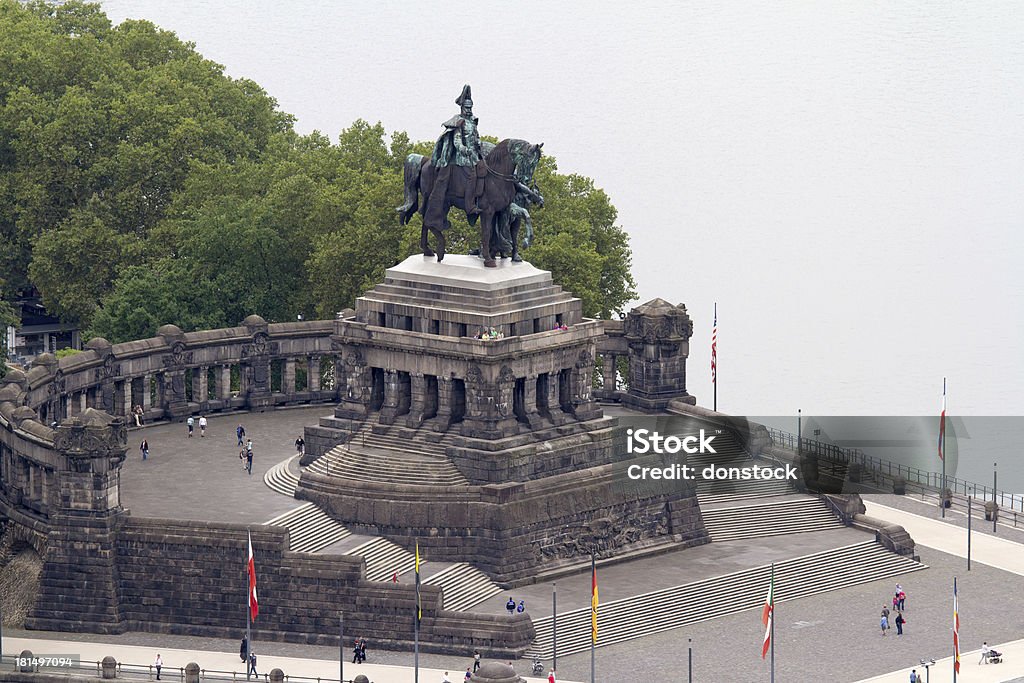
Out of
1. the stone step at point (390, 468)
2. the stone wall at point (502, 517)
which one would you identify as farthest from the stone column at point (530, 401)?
the stone step at point (390, 468)

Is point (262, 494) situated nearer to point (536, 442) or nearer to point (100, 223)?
point (536, 442)

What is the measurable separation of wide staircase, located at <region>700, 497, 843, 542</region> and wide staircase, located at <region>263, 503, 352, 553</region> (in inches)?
783

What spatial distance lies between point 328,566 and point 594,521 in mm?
15180

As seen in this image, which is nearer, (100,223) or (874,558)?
(874,558)

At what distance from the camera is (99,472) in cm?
14350

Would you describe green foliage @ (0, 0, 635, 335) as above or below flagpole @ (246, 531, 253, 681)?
above

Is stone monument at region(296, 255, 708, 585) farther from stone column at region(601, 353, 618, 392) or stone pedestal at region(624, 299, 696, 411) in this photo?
stone column at region(601, 353, 618, 392)

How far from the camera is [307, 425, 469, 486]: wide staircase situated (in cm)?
14800

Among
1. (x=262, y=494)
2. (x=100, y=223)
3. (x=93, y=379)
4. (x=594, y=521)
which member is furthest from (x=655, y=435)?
(x=100, y=223)

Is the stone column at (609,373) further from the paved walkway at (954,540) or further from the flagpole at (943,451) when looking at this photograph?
the flagpole at (943,451)

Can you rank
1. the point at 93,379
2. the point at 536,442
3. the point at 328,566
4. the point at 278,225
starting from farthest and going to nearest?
the point at 278,225 < the point at 93,379 < the point at 536,442 < the point at 328,566

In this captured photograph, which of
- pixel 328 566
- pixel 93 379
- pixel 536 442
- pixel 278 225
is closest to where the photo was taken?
pixel 328 566

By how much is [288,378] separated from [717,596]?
34.8 meters

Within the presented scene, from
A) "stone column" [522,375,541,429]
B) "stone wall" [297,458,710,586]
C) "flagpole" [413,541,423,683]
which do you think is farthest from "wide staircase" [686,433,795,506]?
"flagpole" [413,541,423,683]
